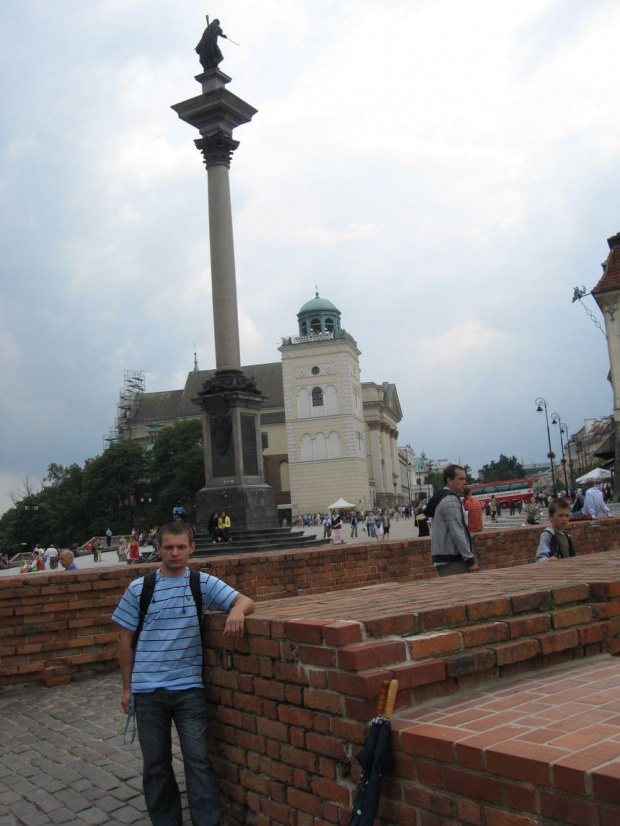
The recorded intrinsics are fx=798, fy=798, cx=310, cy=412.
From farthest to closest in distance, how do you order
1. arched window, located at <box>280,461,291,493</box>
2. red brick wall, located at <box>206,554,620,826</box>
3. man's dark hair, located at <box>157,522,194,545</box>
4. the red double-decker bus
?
arched window, located at <box>280,461,291,493</box> → the red double-decker bus → man's dark hair, located at <box>157,522,194,545</box> → red brick wall, located at <box>206,554,620,826</box>

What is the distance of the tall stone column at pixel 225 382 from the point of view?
20922mm

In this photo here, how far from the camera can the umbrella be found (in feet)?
8.52

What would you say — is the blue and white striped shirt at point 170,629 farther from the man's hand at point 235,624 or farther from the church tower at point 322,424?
the church tower at point 322,424

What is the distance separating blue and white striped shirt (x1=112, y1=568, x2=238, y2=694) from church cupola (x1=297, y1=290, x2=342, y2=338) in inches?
3196

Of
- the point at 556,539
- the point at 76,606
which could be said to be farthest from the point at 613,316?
the point at 76,606

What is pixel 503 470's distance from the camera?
15800 centimetres

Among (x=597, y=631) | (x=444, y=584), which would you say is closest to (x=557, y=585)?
(x=597, y=631)

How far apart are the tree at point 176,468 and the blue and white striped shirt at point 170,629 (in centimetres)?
6497

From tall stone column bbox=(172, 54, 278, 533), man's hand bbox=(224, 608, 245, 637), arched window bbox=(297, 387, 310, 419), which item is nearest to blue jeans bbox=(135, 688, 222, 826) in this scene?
man's hand bbox=(224, 608, 245, 637)

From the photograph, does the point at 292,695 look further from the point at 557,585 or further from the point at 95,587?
the point at 95,587

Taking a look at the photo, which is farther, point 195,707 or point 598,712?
point 195,707

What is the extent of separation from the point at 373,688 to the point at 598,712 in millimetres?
727

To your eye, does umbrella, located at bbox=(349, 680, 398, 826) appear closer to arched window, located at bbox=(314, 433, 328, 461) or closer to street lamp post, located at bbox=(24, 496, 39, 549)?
arched window, located at bbox=(314, 433, 328, 461)

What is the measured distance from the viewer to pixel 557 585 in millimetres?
3713
